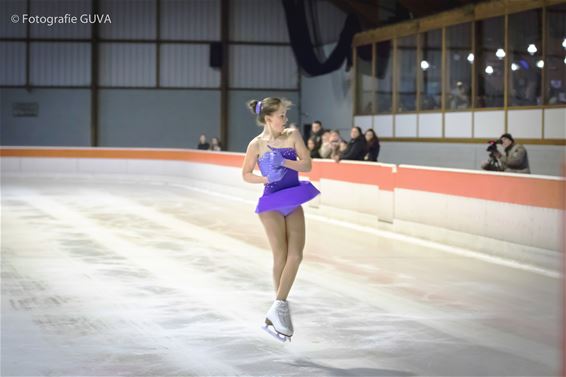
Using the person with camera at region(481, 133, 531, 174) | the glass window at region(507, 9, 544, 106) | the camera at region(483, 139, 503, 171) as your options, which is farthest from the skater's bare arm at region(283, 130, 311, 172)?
the glass window at region(507, 9, 544, 106)

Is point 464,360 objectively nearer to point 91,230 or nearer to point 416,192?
point 416,192

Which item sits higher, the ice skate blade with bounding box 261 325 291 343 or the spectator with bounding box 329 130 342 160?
the spectator with bounding box 329 130 342 160

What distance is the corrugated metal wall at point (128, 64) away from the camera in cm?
4312

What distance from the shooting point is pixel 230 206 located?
22.4 m

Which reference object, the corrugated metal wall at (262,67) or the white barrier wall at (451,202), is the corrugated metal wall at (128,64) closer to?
the corrugated metal wall at (262,67)

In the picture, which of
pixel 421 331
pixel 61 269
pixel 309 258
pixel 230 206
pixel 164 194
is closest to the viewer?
pixel 421 331

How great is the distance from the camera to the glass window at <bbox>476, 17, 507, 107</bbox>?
2581 cm

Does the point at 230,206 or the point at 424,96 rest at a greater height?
the point at 424,96

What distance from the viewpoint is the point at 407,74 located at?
3161cm

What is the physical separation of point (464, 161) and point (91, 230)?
13.1 meters

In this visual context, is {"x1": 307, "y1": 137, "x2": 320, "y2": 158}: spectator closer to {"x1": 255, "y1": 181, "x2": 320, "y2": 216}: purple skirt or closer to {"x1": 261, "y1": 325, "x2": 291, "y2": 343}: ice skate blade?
{"x1": 255, "y1": 181, "x2": 320, "y2": 216}: purple skirt

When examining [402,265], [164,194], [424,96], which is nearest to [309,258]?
[402,265]

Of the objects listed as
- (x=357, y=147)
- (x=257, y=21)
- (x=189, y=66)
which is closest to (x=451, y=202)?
(x=357, y=147)

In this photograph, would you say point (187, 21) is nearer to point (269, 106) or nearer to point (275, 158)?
point (269, 106)
